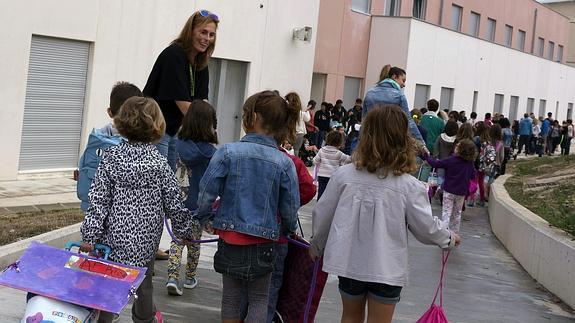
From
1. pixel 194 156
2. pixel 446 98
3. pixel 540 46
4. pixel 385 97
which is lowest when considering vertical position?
pixel 194 156

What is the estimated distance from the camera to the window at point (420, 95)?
110 ft

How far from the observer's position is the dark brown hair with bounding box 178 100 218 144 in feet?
22.5

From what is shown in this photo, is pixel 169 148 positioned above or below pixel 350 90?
below

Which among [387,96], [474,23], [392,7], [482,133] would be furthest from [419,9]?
[387,96]

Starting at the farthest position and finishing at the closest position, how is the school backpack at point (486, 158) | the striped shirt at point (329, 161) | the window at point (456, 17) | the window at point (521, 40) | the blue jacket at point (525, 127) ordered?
the window at point (521, 40) < the blue jacket at point (525, 127) < the window at point (456, 17) < the school backpack at point (486, 158) < the striped shirt at point (329, 161)

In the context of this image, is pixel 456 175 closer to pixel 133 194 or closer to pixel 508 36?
pixel 133 194

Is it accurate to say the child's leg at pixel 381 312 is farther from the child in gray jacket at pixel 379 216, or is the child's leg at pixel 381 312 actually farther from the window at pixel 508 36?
the window at pixel 508 36

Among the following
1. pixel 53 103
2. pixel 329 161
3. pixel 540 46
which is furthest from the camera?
pixel 540 46

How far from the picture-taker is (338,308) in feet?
25.1

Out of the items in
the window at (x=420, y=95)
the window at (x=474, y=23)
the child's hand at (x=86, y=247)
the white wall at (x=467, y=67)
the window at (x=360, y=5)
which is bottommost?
the child's hand at (x=86, y=247)

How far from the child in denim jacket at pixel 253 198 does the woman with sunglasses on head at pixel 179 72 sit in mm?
1535

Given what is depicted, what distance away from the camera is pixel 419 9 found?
3544cm

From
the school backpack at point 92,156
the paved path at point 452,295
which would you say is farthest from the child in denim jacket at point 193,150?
the school backpack at point 92,156

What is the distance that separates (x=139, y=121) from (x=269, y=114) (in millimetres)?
773
